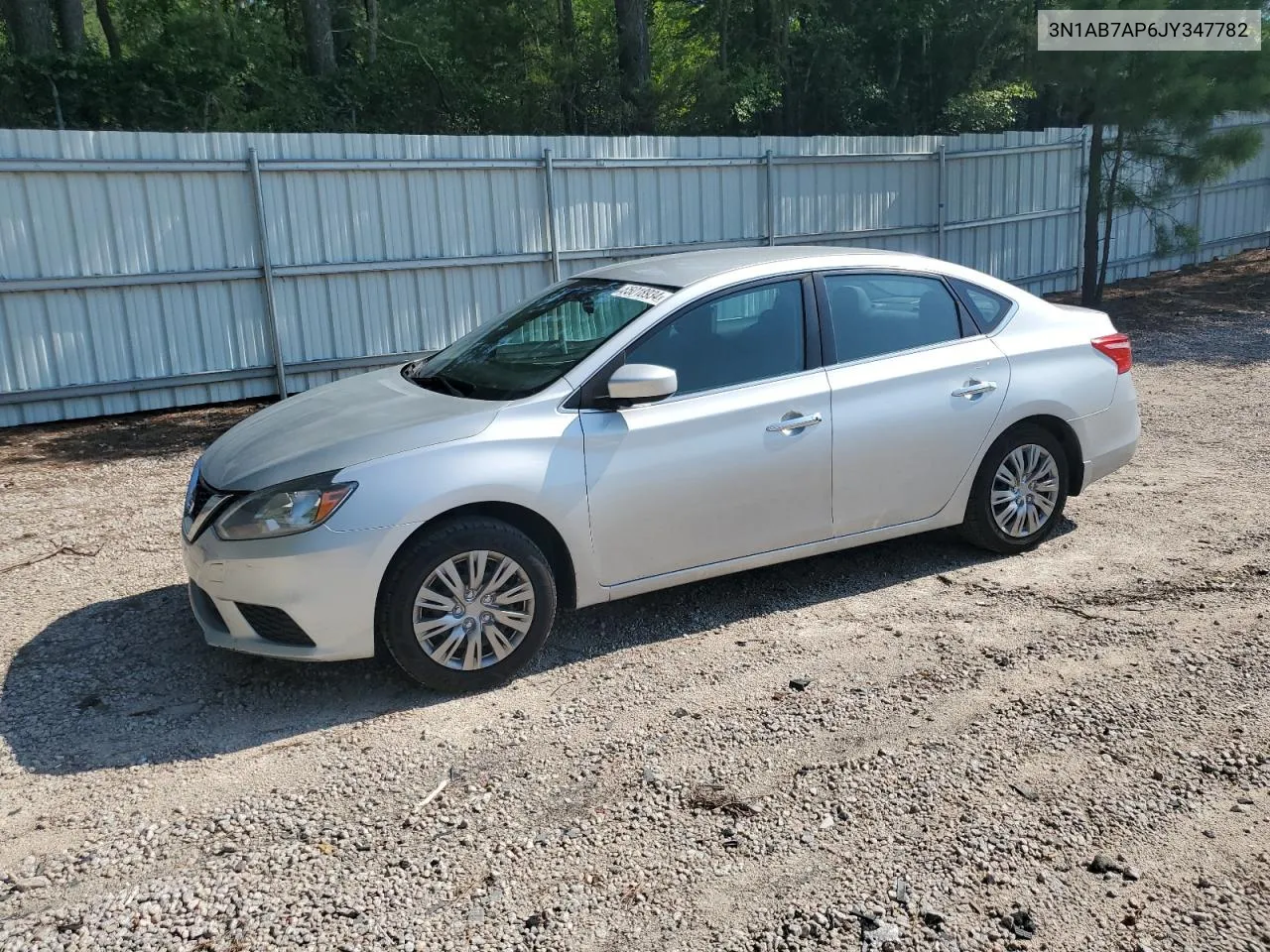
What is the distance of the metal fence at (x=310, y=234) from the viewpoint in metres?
9.65

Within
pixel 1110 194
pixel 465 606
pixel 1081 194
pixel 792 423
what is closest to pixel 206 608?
pixel 465 606

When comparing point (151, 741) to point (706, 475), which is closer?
point (151, 741)

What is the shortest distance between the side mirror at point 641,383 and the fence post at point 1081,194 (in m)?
13.2

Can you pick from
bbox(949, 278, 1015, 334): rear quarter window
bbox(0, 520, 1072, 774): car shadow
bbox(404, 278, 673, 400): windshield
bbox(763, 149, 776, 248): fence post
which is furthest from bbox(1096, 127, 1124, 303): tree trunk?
bbox(404, 278, 673, 400): windshield

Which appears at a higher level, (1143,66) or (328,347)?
(1143,66)

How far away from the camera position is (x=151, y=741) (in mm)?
4230

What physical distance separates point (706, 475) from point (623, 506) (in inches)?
16.0

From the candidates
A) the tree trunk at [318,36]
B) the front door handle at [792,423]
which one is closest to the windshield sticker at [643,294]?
the front door handle at [792,423]

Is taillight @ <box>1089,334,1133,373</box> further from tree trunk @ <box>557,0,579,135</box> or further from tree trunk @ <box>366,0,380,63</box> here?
→ tree trunk @ <box>366,0,380,63</box>

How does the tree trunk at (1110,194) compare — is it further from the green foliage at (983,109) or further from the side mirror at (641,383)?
the side mirror at (641,383)

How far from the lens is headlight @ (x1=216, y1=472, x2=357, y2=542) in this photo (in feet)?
14.0

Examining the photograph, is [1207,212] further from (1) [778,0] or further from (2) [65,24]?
(2) [65,24]

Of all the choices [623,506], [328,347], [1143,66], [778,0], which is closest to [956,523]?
[623,506]

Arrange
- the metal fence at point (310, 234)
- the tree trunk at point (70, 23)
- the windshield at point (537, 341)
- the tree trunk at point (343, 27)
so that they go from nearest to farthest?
the windshield at point (537, 341), the metal fence at point (310, 234), the tree trunk at point (70, 23), the tree trunk at point (343, 27)
